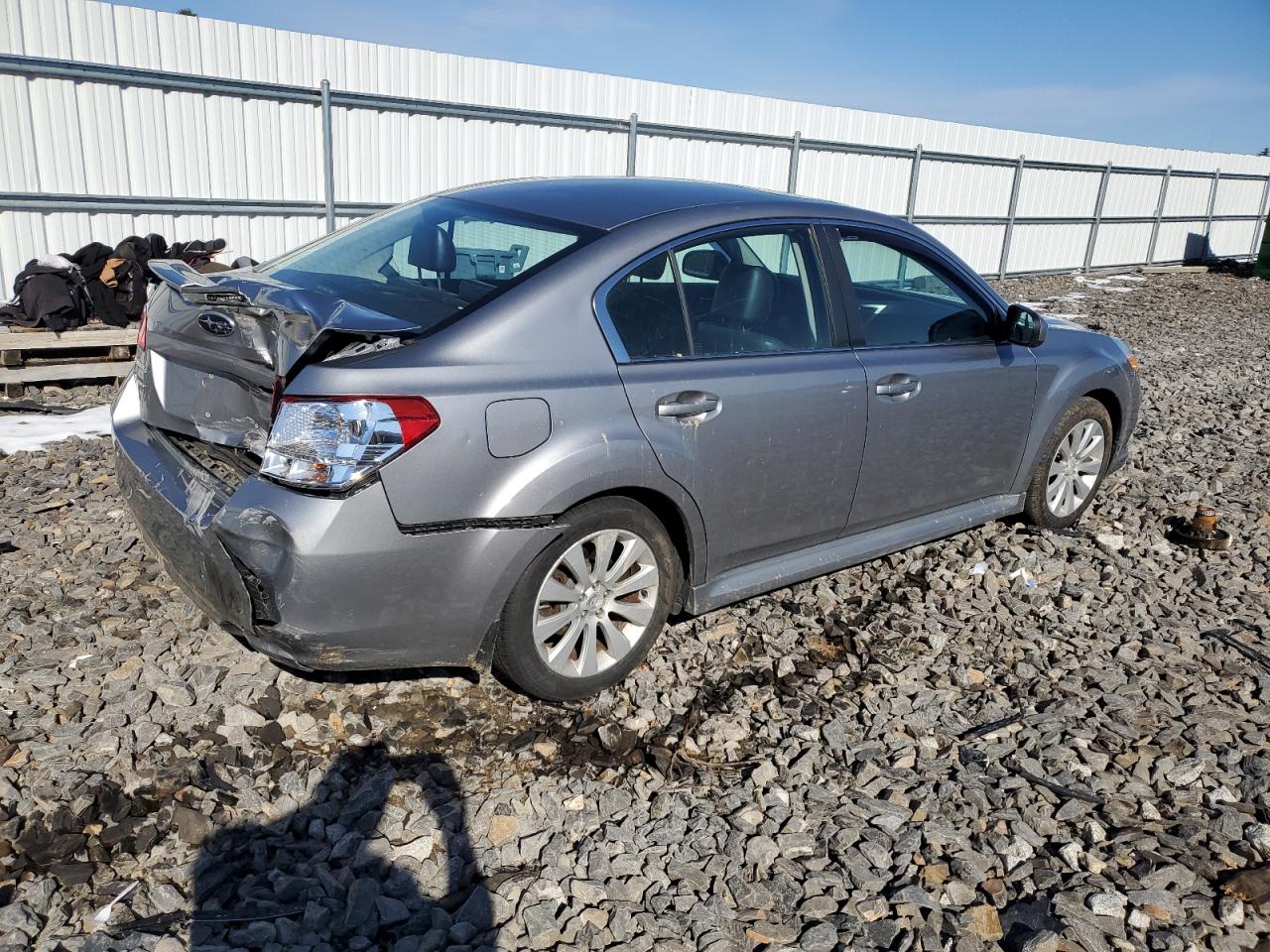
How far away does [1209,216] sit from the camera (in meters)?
26.2

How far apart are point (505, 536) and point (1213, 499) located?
16.1 feet

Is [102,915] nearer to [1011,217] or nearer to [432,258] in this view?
[432,258]

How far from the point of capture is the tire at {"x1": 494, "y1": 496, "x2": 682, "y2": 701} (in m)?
3.03

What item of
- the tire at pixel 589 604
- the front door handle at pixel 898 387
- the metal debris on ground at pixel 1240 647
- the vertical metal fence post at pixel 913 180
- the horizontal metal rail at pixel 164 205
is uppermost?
the vertical metal fence post at pixel 913 180

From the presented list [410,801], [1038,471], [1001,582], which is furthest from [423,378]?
[1038,471]

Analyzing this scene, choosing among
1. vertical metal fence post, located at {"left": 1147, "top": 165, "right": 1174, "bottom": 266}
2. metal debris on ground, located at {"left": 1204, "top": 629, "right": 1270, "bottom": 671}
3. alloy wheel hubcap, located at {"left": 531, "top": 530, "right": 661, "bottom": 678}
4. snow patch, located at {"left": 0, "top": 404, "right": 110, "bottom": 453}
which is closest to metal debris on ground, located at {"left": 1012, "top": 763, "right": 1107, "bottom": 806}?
alloy wheel hubcap, located at {"left": 531, "top": 530, "right": 661, "bottom": 678}

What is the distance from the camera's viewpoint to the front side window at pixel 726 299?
3.22m

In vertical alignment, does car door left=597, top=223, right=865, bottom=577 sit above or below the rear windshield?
below

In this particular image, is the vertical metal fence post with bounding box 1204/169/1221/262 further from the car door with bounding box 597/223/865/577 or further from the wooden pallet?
the wooden pallet

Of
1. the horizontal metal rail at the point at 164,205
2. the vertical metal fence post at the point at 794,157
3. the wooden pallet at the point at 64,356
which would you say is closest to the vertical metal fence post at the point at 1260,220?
the vertical metal fence post at the point at 794,157

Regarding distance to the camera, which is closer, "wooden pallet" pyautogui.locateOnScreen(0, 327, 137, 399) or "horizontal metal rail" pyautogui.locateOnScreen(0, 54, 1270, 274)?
"wooden pallet" pyautogui.locateOnScreen(0, 327, 137, 399)

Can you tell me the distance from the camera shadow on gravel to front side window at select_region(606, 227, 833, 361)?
61.3 inches

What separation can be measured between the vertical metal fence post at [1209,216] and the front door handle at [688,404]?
27964 millimetres

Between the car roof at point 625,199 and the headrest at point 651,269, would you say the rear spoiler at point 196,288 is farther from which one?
the headrest at point 651,269
